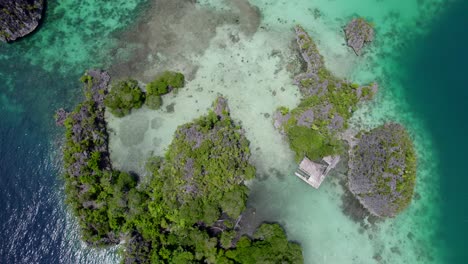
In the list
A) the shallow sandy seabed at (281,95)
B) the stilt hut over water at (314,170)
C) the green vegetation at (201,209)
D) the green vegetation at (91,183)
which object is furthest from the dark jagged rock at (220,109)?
the green vegetation at (91,183)

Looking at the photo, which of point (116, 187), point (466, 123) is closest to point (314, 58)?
point (466, 123)

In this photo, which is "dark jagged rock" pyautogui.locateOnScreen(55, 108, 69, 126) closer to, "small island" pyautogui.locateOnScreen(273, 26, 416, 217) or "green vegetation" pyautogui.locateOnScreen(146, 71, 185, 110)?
"green vegetation" pyautogui.locateOnScreen(146, 71, 185, 110)

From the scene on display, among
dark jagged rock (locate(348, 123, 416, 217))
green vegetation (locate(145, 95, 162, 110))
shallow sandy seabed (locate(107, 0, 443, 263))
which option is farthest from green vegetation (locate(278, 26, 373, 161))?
green vegetation (locate(145, 95, 162, 110))

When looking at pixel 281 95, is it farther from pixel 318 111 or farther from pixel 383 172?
pixel 383 172

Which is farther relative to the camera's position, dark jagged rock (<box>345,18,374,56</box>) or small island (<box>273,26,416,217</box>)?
dark jagged rock (<box>345,18,374,56</box>)

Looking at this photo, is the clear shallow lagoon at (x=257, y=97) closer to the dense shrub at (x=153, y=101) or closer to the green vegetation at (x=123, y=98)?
the dense shrub at (x=153, y=101)

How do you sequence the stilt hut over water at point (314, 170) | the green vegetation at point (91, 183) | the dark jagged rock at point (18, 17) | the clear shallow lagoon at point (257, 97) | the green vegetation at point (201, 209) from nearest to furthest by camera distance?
1. the green vegetation at point (201, 209)
2. the green vegetation at point (91, 183)
3. the clear shallow lagoon at point (257, 97)
4. the stilt hut over water at point (314, 170)
5. the dark jagged rock at point (18, 17)
